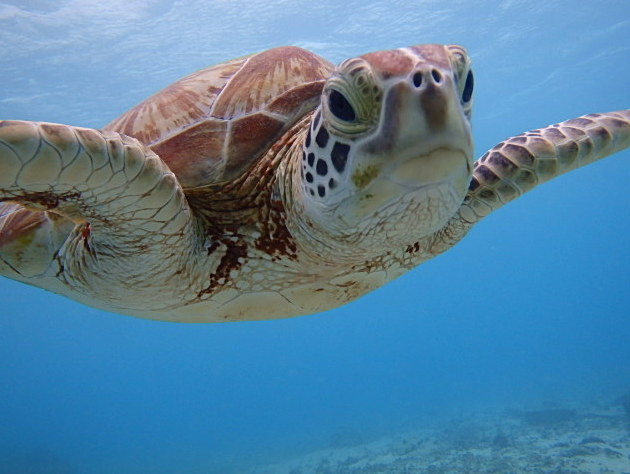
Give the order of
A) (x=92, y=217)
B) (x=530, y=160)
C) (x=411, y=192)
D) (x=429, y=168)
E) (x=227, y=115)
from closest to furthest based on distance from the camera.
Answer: (x=429, y=168)
(x=411, y=192)
(x=92, y=217)
(x=227, y=115)
(x=530, y=160)

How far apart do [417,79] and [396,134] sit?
0.16 meters

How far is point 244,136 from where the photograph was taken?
2.23m

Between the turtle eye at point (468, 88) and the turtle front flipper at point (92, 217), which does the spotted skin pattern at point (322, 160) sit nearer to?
the turtle eye at point (468, 88)

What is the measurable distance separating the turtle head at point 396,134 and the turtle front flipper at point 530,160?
1.18 m

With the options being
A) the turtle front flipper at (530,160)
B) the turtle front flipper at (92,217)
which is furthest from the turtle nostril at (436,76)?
the turtle front flipper at (530,160)

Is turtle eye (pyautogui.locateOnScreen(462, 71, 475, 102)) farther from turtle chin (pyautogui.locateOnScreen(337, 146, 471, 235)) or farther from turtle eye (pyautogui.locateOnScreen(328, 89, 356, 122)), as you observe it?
turtle eye (pyautogui.locateOnScreen(328, 89, 356, 122))

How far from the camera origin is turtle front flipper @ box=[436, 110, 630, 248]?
2.63 meters

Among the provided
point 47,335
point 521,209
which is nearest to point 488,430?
point 521,209

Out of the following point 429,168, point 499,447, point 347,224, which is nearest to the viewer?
point 429,168

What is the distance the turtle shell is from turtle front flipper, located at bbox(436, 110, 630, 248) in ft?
3.64

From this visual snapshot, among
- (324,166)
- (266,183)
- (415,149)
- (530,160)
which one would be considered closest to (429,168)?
(415,149)

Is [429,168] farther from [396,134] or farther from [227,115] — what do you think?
[227,115]

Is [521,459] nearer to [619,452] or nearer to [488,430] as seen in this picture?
[619,452]

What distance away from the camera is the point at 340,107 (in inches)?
54.0
